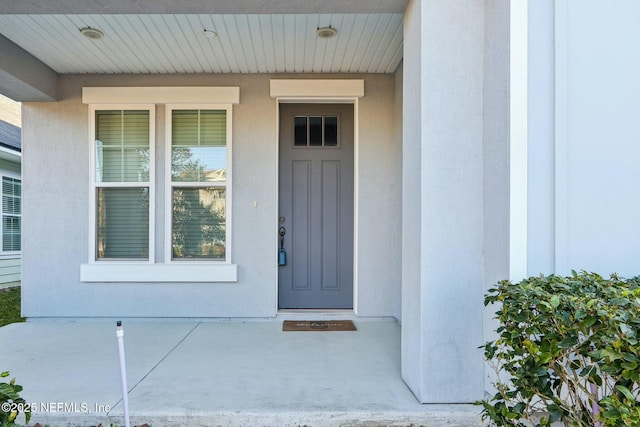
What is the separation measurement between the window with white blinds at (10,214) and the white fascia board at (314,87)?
6.75m

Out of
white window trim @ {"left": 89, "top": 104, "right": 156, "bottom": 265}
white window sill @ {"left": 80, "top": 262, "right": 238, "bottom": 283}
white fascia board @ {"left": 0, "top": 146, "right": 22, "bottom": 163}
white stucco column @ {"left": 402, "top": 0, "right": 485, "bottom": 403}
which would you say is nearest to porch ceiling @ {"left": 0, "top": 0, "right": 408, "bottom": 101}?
white window trim @ {"left": 89, "top": 104, "right": 156, "bottom": 265}

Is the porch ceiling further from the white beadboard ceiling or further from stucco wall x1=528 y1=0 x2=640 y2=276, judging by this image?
stucco wall x1=528 y1=0 x2=640 y2=276

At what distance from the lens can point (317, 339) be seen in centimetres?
382

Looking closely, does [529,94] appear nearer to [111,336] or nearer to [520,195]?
[520,195]

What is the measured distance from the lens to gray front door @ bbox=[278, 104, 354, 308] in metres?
4.77

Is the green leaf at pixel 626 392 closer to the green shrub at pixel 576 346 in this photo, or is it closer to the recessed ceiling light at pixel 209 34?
the green shrub at pixel 576 346

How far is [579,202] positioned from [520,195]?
35 cm

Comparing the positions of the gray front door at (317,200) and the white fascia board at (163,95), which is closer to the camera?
the white fascia board at (163,95)

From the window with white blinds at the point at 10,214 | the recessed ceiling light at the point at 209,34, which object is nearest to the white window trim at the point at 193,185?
the recessed ceiling light at the point at 209,34

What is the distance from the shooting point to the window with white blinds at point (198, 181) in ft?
14.9

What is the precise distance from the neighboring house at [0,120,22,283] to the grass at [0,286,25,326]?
448 mm

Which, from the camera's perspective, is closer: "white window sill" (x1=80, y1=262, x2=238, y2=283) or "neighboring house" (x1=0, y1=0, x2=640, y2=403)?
"neighboring house" (x1=0, y1=0, x2=640, y2=403)

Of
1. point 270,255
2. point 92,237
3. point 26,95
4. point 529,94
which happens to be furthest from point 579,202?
point 26,95

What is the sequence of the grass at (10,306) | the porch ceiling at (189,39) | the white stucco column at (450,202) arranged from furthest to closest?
the grass at (10,306)
the porch ceiling at (189,39)
the white stucco column at (450,202)
